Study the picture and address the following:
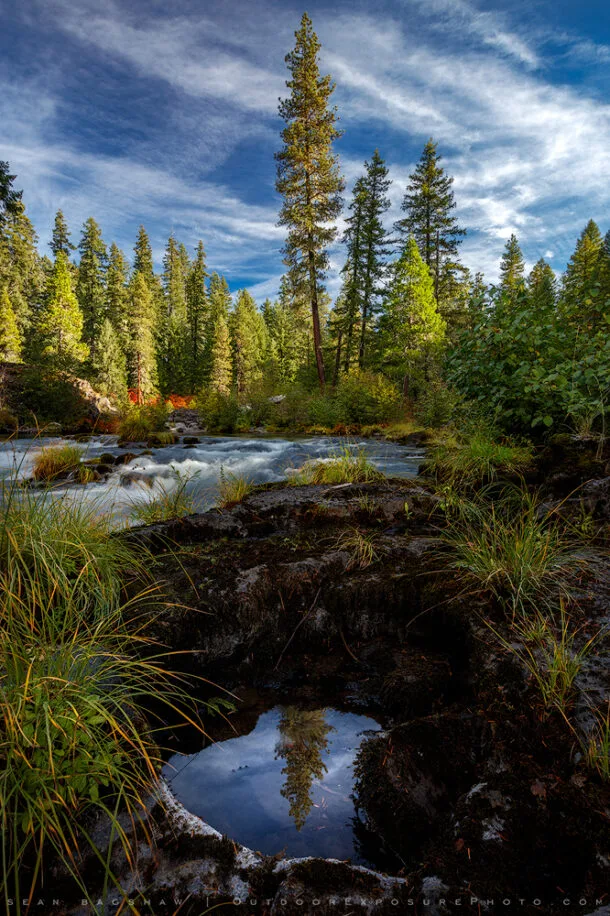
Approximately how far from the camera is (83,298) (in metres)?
43.4

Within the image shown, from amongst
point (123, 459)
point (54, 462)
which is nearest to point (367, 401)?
point (123, 459)

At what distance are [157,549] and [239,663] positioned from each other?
1.39 metres

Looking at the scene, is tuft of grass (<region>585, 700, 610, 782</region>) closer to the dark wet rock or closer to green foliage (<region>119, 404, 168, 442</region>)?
the dark wet rock

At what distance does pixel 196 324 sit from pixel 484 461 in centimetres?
4914

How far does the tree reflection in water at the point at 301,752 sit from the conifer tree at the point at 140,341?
39.5m

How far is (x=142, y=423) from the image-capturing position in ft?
59.0

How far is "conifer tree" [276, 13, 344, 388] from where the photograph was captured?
914 inches

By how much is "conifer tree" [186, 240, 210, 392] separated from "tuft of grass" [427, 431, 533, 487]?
1725 inches

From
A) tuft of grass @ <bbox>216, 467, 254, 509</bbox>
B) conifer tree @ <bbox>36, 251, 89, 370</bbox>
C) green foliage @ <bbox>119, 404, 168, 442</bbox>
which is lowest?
tuft of grass @ <bbox>216, 467, 254, 509</bbox>

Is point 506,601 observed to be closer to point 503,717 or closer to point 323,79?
point 503,717

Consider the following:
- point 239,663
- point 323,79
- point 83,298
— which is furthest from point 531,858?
point 83,298

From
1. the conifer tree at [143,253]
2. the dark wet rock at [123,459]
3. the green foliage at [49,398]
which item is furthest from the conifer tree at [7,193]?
the conifer tree at [143,253]

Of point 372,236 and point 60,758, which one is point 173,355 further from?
point 60,758

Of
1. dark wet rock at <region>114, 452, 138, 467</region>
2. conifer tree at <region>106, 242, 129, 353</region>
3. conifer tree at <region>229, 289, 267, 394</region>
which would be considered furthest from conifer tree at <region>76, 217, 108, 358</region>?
A: dark wet rock at <region>114, 452, 138, 467</region>
